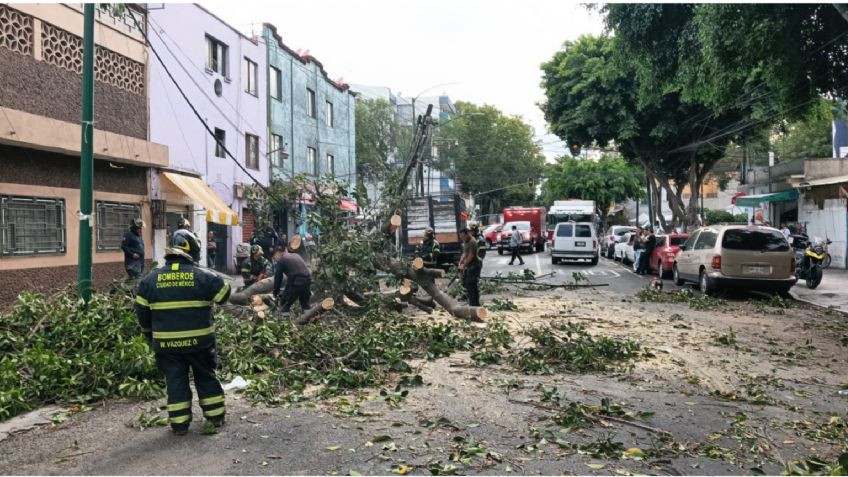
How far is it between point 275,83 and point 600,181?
105ft

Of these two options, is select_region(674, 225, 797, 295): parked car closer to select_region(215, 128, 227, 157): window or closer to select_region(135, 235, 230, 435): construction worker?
select_region(135, 235, 230, 435): construction worker

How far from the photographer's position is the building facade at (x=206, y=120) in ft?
58.7

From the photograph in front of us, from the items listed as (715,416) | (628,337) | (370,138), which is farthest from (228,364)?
(370,138)

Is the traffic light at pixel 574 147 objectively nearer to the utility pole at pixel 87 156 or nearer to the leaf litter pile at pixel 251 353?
the leaf litter pile at pixel 251 353

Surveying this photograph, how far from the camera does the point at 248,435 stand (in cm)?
511

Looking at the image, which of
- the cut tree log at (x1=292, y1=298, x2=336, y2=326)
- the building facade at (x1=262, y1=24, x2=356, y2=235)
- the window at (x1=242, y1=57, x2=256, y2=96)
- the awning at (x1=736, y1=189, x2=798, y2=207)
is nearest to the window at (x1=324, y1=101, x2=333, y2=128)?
the building facade at (x1=262, y1=24, x2=356, y2=235)

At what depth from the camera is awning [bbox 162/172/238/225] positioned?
1672 centimetres

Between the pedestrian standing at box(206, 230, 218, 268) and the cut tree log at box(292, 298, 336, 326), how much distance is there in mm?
11970

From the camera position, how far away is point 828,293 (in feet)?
50.0

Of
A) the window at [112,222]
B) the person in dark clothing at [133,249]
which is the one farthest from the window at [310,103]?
the person in dark clothing at [133,249]

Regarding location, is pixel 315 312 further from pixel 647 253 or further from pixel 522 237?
pixel 522 237

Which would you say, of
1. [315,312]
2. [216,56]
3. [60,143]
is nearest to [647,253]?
[315,312]

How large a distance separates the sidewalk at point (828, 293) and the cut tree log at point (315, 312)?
987 centimetres

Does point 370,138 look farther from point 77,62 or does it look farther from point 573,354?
point 573,354
